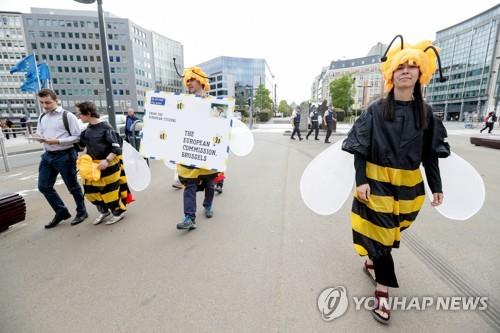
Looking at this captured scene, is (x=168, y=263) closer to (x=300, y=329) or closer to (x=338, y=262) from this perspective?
(x=300, y=329)

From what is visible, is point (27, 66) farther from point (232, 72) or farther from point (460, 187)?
point (232, 72)

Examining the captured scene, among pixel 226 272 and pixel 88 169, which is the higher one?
pixel 88 169

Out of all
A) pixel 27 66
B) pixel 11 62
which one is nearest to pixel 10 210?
pixel 27 66

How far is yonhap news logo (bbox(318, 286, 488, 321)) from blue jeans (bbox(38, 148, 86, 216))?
3618 millimetres

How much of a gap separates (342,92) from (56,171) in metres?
59.4

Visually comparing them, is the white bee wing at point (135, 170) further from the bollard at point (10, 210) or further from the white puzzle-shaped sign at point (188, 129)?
the bollard at point (10, 210)

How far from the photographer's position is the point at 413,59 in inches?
67.3

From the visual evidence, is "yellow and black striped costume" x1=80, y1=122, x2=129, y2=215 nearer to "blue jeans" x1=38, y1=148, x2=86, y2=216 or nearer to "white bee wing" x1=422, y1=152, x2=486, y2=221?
"blue jeans" x1=38, y1=148, x2=86, y2=216

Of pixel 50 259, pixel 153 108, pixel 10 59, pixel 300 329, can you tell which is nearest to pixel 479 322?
pixel 300 329

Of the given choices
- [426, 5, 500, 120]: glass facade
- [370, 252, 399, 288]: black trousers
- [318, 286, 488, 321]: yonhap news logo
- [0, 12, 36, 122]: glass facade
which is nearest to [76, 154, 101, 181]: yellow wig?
[318, 286, 488, 321]: yonhap news logo

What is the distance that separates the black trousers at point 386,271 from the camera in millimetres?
1876

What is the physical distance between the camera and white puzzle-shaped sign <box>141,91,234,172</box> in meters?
3.04

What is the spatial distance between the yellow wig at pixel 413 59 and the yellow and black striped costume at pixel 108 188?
346cm

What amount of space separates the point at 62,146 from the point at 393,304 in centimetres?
424
